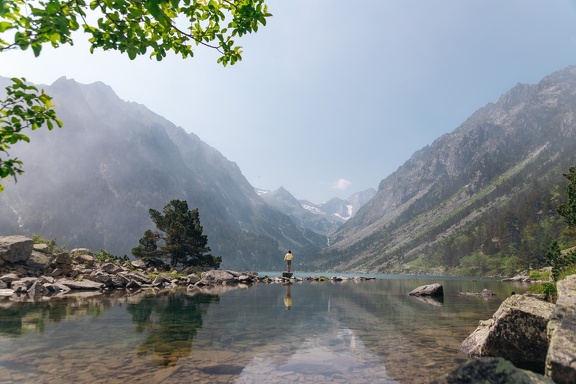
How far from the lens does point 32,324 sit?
49.0 ft

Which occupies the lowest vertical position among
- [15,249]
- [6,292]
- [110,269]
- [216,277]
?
[6,292]

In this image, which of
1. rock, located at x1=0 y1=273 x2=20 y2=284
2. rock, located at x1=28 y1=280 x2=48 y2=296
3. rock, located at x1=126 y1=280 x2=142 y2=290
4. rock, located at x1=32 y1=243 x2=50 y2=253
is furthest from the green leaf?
rock, located at x1=32 y1=243 x2=50 y2=253

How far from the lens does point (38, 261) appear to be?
3966 cm

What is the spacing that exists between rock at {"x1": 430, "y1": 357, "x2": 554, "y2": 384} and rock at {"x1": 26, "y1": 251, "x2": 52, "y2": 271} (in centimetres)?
4707

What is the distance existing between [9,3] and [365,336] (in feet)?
47.5

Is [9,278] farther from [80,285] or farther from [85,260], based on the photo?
[85,260]

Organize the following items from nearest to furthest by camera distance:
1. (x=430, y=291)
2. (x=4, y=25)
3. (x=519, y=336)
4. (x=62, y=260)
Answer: (x=4, y=25), (x=519, y=336), (x=430, y=291), (x=62, y=260)

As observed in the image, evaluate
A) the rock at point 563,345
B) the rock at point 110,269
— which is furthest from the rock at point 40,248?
the rock at point 563,345

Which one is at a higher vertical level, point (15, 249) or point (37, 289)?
point (15, 249)

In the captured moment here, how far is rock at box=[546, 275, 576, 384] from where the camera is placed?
624cm

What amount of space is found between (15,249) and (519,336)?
4743cm

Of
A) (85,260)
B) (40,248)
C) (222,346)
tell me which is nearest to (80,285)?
(40,248)

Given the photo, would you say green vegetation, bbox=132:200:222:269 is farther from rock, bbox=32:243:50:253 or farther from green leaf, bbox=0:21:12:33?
green leaf, bbox=0:21:12:33

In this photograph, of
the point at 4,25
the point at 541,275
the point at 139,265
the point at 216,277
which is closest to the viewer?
the point at 4,25
